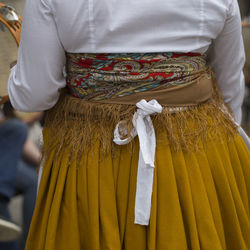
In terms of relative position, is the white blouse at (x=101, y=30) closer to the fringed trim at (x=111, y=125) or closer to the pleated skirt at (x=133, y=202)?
the fringed trim at (x=111, y=125)

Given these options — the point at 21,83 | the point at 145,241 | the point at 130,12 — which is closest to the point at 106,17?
the point at 130,12

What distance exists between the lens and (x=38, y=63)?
104 cm

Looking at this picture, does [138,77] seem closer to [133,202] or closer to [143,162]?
[143,162]

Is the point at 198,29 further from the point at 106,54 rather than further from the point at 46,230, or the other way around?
the point at 46,230

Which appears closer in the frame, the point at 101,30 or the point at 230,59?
the point at 101,30

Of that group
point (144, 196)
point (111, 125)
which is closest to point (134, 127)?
point (111, 125)

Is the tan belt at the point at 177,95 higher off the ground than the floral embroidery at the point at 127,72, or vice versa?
the floral embroidery at the point at 127,72

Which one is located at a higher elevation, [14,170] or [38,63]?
[38,63]

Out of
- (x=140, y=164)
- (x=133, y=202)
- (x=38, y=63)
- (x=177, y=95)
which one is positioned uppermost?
(x=38, y=63)

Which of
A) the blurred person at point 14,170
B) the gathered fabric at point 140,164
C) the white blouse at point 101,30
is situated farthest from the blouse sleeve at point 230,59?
the blurred person at point 14,170

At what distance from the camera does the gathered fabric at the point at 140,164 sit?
1062mm

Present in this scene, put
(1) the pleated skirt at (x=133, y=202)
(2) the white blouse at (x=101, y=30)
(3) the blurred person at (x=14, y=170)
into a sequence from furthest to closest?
1. (3) the blurred person at (x=14, y=170)
2. (1) the pleated skirt at (x=133, y=202)
3. (2) the white blouse at (x=101, y=30)

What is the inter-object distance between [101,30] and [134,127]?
0.96 feet

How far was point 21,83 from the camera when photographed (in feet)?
3.55
